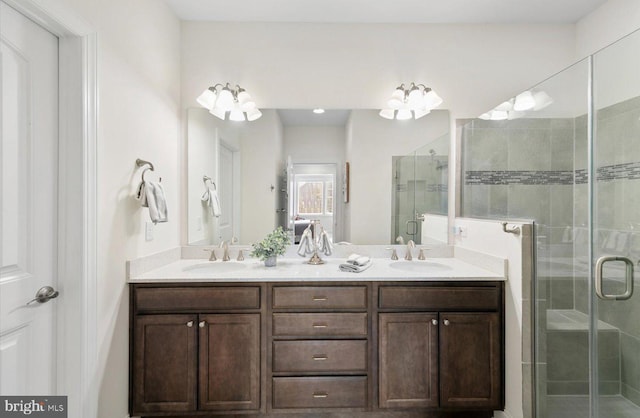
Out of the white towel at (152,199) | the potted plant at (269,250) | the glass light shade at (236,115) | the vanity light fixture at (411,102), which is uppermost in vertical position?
the vanity light fixture at (411,102)

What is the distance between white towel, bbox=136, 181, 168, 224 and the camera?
1.74m

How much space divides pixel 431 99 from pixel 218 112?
1619 mm

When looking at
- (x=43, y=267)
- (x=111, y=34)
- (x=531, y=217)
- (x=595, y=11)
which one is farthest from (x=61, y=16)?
(x=595, y=11)

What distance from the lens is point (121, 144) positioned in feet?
5.42

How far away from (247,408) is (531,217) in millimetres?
1926

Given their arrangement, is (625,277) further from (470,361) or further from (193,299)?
(193,299)

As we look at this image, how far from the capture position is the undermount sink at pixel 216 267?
2117mm

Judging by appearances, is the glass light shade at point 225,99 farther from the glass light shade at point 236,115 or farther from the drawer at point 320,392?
the drawer at point 320,392

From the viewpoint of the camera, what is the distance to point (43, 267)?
4.34 feet

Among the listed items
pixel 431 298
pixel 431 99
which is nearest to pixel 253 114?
pixel 431 99

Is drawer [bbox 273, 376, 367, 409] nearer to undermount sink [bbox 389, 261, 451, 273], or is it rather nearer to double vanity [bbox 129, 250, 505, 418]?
double vanity [bbox 129, 250, 505, 418]

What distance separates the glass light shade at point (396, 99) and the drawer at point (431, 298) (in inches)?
53.8

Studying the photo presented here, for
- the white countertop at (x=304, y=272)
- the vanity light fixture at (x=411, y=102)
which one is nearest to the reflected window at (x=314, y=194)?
the white countertop at (x=304, y=272)

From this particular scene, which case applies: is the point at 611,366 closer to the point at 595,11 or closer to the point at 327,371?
the point at 327,371
